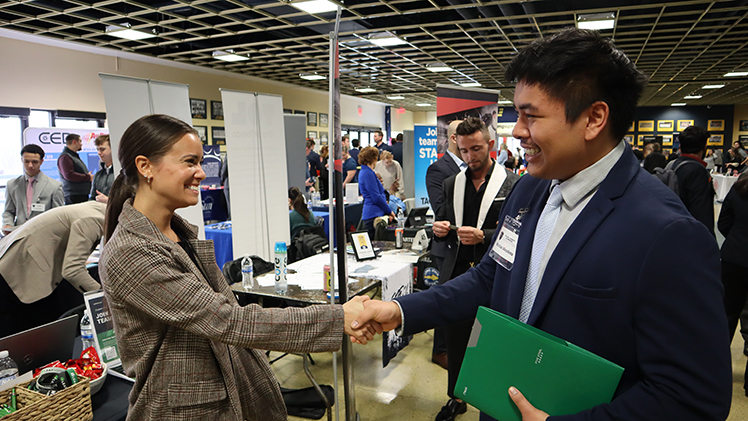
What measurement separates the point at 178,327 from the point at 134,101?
325 cm

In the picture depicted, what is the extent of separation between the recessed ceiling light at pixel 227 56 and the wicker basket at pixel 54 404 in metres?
8.67

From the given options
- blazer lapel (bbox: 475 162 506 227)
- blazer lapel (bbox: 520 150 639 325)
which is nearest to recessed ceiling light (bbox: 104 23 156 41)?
blazer lapel (bbox: 475 162 506 227)

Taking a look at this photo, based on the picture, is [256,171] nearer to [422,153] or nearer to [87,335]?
[87,335]

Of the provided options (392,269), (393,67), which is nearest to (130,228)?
(392,269)

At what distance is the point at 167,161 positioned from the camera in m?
1.49

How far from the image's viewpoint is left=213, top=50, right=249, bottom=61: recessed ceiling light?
921 cm

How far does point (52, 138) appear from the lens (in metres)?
7.19

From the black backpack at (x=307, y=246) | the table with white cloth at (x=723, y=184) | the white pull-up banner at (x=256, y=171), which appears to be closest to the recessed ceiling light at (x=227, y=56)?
the white pull-up banner at (x=256, y=171)

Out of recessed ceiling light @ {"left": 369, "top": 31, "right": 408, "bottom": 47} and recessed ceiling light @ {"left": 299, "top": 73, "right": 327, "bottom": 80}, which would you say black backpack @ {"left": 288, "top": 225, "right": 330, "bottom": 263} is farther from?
recessed ceiling light @ {"left": 299, "top": 73, "right": 327, "bottom": 80}

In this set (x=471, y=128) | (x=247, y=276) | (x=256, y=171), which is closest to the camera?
(x=471, y=128)

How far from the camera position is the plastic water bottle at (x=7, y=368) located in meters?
1.65

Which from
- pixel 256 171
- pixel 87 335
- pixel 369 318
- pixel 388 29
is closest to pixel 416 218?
→ pixel 256 171

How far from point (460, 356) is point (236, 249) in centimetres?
260

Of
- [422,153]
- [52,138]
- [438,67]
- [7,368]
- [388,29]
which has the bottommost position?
[7,368]
